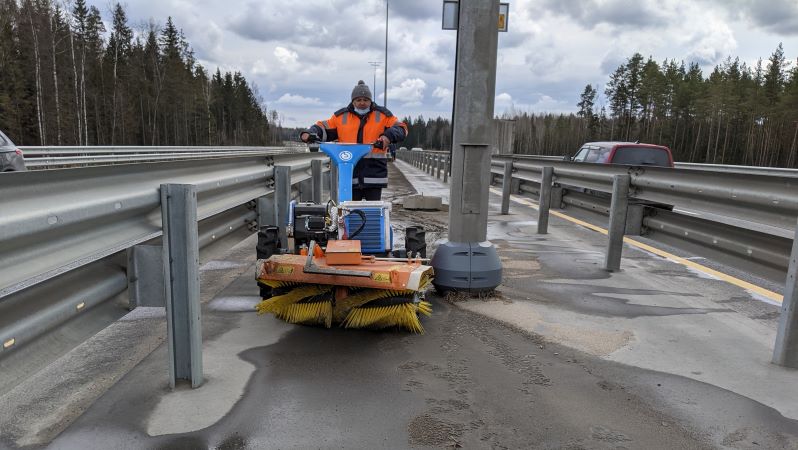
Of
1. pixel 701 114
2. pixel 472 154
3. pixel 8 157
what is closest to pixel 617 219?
pixel 472 154

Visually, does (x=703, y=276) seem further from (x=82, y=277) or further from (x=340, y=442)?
(x=82, y=277)

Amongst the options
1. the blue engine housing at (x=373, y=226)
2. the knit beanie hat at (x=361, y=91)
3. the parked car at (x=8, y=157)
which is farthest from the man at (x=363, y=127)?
the parked car at (x=8, y=157)

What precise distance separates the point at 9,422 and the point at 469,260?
330 cm

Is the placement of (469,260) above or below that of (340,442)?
above

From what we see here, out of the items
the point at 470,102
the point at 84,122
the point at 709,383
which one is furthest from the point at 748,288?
the point at 84,122

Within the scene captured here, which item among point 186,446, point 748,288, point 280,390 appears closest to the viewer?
point 186,446

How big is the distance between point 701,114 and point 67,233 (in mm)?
85133

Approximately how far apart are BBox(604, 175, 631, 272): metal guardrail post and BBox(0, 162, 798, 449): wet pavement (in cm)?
122

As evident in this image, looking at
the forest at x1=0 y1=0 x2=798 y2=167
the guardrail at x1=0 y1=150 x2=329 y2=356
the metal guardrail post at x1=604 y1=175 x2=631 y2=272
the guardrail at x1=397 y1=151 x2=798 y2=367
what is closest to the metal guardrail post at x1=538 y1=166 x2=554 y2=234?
the guardrail at x1=397 y1=151 x2=798 y2=367

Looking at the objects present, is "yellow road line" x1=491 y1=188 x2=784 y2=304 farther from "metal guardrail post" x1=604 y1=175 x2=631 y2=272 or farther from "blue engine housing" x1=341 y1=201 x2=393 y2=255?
"blue engine housing" x1=341 y1=201 x2=393 y2=255

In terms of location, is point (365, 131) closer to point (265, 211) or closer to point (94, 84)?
point (265, 211)

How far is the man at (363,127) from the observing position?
512 centimetres

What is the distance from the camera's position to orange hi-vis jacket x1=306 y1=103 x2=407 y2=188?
5133 mm

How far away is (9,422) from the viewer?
2.45 m
